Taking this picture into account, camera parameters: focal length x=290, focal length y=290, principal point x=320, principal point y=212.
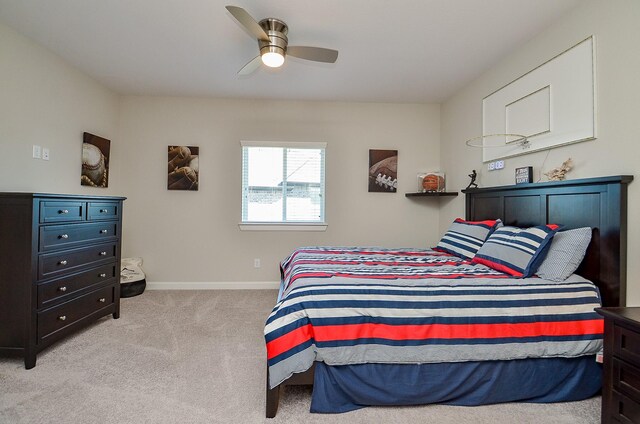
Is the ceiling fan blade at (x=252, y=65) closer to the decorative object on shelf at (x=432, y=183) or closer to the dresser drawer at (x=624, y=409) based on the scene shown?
the decorative object on shelf at (x=432, y=183)

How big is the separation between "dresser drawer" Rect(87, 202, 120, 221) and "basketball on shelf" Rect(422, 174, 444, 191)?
3590 millimetres

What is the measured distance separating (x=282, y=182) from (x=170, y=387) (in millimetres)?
2688

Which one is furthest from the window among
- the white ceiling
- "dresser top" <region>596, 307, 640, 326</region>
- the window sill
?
"dresser top" <region>596, 307, 640, 326</region>

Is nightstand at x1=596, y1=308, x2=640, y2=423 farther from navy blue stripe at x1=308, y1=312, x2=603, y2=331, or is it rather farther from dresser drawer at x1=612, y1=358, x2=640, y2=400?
navy blue stripe at x1=308, y1=312, x2=603, y2=331

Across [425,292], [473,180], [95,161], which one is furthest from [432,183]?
[95,161]

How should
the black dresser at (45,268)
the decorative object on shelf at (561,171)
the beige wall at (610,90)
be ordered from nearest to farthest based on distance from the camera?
the beige wall at (610,90), the black dresser at (45,268), the decorative object on shelf at (561,171)

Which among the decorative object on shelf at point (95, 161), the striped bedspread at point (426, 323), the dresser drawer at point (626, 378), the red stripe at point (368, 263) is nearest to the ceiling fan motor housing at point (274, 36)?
the red stripe at point (368, 263)

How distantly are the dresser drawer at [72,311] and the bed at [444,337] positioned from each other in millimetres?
1840

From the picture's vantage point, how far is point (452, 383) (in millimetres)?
1621

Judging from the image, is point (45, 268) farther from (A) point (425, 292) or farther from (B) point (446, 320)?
(B) point (446, 320)

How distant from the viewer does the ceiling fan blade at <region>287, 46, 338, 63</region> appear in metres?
2.22

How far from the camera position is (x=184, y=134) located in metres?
3.89

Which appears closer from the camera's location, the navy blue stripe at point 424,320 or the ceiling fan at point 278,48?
the navy blue stripe at point 424,320

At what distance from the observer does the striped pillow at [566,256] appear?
1822 millimetres
